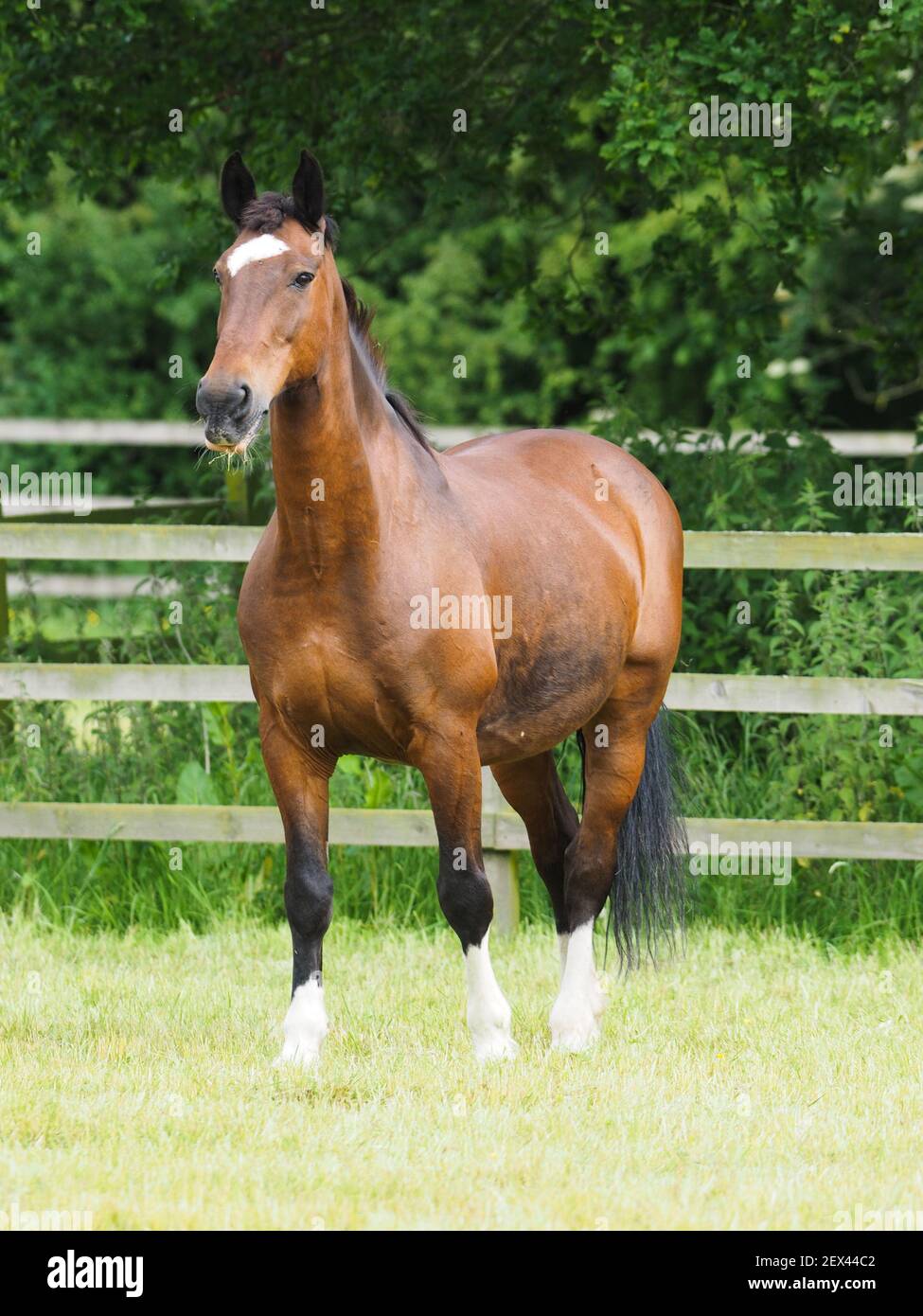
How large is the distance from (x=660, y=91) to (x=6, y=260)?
653 inches

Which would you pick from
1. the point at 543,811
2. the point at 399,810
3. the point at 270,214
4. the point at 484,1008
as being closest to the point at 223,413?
the point at 270,214

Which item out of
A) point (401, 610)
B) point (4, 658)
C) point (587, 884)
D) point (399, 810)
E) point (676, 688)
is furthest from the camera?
point (4, 658)

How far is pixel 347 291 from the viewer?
4.96 m

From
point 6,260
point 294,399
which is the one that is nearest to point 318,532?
point 294,399

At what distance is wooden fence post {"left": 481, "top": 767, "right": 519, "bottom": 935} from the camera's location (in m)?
6.88

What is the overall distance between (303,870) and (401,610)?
2.77 ft

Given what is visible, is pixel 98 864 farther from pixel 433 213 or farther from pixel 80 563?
pixel 80 563

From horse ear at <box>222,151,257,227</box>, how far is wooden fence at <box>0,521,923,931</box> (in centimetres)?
225

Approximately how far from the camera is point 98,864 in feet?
23.8
